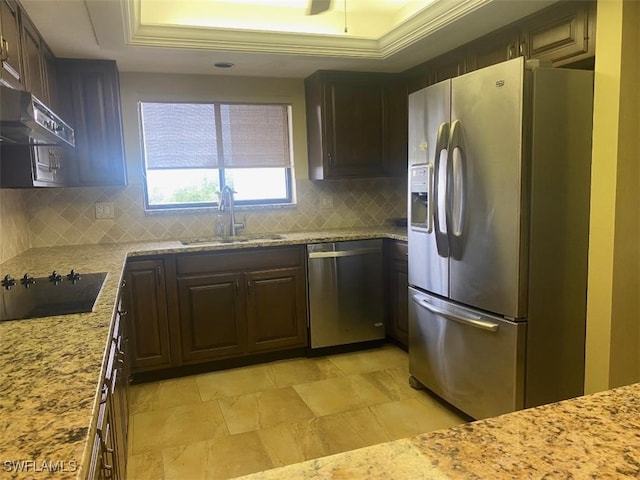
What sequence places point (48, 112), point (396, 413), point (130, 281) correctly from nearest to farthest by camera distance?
point (48, 112), point (396, 413), point (130, 281)

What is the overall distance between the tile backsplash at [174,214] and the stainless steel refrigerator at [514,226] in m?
1.68

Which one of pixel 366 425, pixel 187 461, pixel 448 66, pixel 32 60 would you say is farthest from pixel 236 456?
pixel 448 66

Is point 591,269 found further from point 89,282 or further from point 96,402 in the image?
point 89,282

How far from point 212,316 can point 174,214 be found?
0.91 metres

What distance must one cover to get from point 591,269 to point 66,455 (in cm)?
221

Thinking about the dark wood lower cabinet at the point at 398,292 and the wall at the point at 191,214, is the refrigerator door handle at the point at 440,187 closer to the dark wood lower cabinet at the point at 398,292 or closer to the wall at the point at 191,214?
the dark wood lower cabinet at the point at 398,292

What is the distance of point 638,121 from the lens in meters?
2.14

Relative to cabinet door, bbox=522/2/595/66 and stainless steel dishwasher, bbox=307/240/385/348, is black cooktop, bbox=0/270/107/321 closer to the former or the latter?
stainless steel dishwasher, bbox=307/240/385/348

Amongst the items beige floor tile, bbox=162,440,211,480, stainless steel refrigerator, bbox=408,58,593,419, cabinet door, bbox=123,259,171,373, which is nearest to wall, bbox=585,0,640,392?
stainless steel refrigerator, bbox=408,58,593,419

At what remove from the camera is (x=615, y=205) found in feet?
6.98

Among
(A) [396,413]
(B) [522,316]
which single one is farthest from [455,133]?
(A) [396,413]

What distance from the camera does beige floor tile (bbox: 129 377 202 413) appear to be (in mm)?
2959

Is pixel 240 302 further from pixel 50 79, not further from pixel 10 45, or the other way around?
pixel 10 45

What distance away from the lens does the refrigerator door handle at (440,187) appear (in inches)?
99.2
